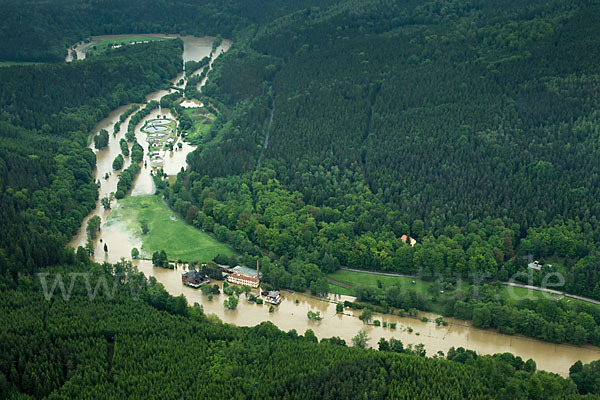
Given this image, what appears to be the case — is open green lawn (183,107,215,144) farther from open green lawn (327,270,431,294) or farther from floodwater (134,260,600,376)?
open green lawn (327,270,431,294)

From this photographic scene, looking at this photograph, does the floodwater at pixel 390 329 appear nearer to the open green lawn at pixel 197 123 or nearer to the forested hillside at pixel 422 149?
the forested hillside at pixel 422 149

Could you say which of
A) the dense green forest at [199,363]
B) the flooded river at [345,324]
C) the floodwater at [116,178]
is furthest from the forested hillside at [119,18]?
the dense green forest at [199,363]

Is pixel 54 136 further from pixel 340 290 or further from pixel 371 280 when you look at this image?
pixel 371 280

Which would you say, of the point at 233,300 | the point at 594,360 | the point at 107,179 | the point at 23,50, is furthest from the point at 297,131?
the point at 23,50

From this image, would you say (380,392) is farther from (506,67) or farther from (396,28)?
(396,28)

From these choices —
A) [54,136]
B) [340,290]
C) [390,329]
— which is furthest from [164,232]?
[54,136]

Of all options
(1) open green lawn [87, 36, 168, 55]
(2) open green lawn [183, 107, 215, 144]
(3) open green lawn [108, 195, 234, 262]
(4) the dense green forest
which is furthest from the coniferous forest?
(1) open green lawn [87, 36, 168, 55]
